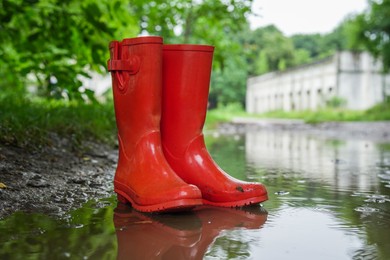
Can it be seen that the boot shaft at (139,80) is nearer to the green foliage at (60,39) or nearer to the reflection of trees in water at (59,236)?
the reflection of trees in water at (59,236)

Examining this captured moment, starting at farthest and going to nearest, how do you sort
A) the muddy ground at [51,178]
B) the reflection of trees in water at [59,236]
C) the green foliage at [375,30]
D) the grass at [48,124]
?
the green foliage at [375,30] < the grass at [48,124] < the muddy ground at [51,178] < the reflection of trees in water at [59,236]

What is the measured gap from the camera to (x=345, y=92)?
92.8 feet

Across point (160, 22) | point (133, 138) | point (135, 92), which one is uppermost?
point (160, 22)

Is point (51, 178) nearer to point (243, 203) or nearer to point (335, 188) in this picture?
point (243, 203)

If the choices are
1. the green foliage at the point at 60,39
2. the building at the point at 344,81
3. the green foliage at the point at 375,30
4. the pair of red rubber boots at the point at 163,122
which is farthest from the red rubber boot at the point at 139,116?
the building at the point at 344,81

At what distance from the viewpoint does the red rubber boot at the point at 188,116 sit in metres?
1.90

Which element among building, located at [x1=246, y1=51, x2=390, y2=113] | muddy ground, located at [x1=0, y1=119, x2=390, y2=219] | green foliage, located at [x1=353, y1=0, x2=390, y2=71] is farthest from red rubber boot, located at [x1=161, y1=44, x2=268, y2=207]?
building, located at [x1=246, y1=51, x2=390, y2=113]

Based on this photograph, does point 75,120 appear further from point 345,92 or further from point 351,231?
point 345,92

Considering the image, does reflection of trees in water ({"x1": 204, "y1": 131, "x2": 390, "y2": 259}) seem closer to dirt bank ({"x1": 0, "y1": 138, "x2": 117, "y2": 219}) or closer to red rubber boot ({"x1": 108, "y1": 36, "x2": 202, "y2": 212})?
red rubber boot ({"x1": 108, "y1": 36, "x2": 202, "y2": 212})

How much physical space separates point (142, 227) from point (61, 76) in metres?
2.07

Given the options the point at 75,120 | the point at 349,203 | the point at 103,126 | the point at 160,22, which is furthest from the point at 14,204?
the point at 160,22

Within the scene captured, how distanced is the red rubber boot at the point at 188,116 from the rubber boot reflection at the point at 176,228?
137 millimetres

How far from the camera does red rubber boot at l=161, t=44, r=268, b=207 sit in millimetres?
1900

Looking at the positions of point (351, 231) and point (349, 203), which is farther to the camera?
point (349, 203)
